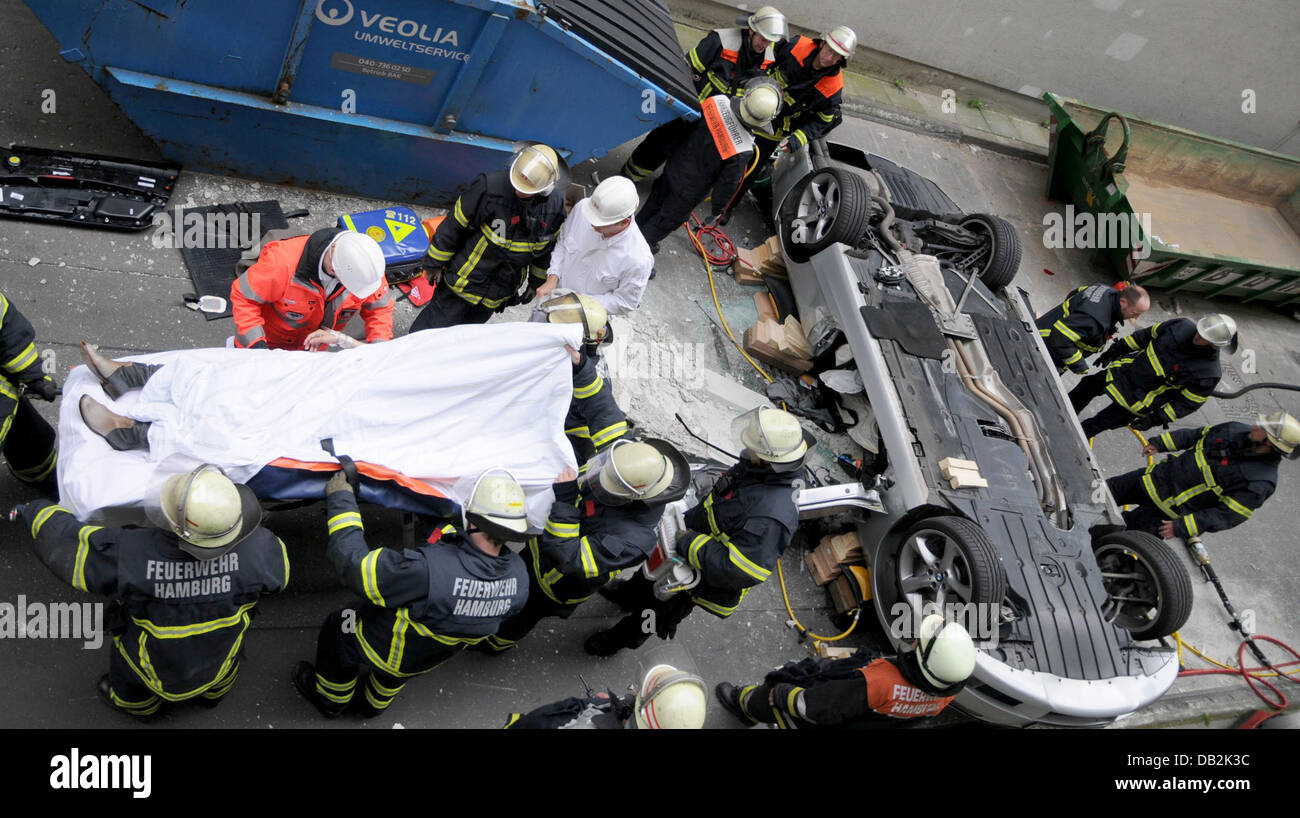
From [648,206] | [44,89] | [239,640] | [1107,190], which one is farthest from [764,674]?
[1107,190]

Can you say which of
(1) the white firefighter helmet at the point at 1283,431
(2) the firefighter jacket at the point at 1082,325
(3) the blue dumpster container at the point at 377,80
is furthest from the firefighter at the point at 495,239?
(1) the white firefighter helmet at the point at 1283,431

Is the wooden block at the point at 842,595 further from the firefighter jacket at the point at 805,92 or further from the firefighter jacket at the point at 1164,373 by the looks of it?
the firefighter jacket at the point at 805,92

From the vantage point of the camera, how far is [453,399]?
4.08m

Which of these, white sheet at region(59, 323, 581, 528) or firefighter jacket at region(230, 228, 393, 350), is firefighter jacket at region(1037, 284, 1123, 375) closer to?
white sheet at region(59, 323, 581, 528)

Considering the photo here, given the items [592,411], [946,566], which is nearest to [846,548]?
[946,566]

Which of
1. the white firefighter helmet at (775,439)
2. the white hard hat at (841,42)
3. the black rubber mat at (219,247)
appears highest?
the white hard hat at (841,42)

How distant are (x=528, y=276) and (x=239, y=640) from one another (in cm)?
279

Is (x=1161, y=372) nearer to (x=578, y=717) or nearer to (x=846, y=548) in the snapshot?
(x=846, y=548)

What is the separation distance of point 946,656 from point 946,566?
1.07m

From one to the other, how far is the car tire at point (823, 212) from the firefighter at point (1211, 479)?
2826 mm

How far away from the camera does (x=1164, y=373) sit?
6.80m

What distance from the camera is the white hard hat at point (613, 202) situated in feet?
16.3

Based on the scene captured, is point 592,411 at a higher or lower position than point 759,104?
lower

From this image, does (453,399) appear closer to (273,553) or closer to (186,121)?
(273,553)
